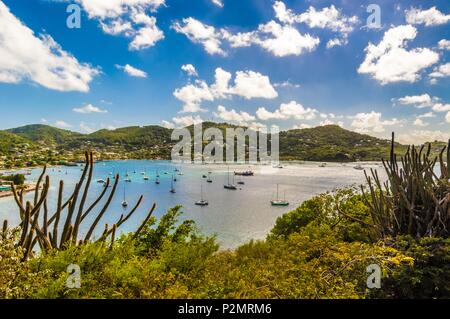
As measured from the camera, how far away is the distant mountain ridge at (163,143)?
146 meters

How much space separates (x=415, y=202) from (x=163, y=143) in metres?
184

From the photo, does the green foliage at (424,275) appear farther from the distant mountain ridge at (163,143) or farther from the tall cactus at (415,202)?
the distant mountain ridge at (163,143)

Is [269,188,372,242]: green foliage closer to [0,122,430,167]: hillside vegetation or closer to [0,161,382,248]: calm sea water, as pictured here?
[0,161,382,248]: calm sea water

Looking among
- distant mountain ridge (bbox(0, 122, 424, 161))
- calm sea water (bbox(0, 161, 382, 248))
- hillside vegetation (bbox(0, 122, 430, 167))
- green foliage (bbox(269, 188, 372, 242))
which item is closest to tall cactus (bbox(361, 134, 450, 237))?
green foliage (bbox(269, 188, 372, 242))

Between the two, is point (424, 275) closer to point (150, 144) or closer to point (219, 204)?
point (219, 204)

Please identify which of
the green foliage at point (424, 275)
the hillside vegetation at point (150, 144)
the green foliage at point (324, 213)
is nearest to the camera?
the green foliage at point (424, 275)

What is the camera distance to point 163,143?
187875 millimetres

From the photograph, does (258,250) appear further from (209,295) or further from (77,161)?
(77,161)

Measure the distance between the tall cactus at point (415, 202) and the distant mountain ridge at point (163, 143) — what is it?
13011 centimetres

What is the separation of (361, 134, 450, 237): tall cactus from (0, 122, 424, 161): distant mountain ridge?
130 m

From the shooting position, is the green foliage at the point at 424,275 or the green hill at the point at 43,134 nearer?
the green foliage at the point at 424,275

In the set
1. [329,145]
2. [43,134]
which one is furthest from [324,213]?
[43,134]

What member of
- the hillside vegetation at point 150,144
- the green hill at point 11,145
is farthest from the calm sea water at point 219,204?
the hillside vegetation at point 150,144

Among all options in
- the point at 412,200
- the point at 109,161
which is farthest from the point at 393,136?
the point at 109,161
